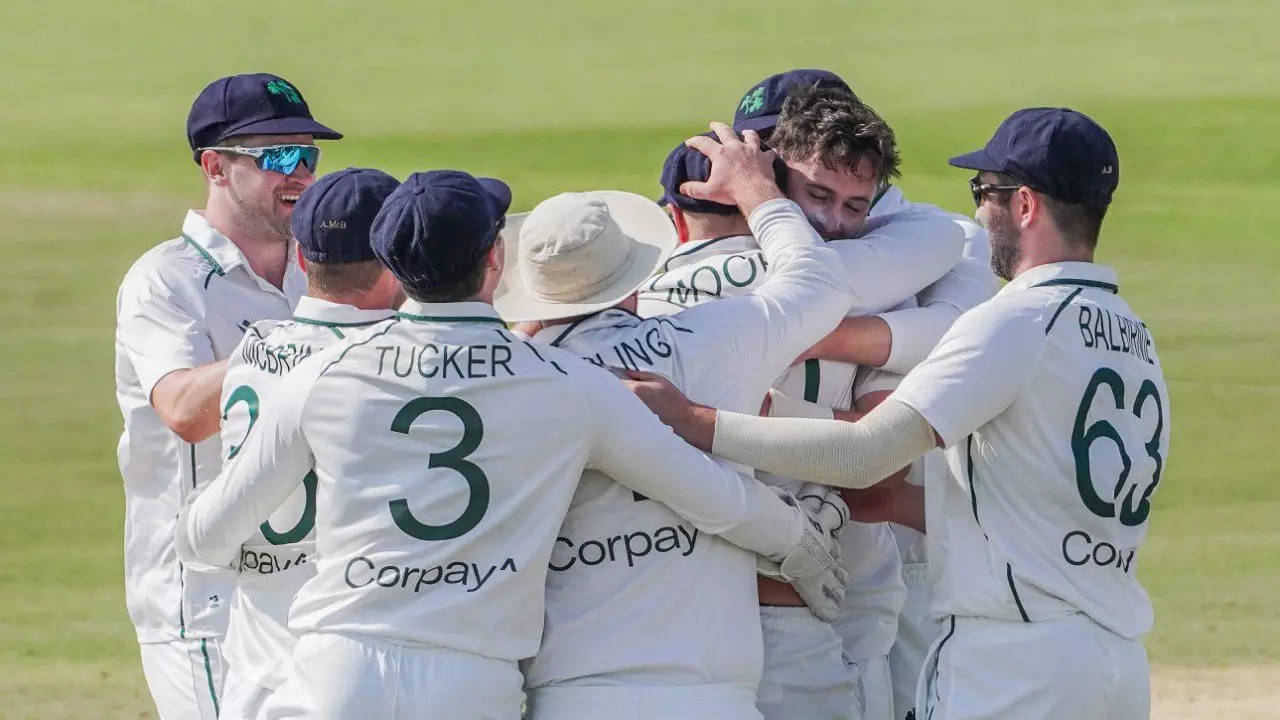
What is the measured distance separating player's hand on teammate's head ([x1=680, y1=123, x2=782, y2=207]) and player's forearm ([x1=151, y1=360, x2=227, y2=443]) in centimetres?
113

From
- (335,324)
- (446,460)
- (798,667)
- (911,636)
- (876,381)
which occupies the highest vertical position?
(335,324)

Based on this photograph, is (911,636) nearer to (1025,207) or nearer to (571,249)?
(1025,207)

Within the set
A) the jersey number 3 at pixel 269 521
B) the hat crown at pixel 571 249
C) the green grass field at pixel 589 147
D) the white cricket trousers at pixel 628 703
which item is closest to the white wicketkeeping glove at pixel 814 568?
the white cricket trousers at pixel 628 703

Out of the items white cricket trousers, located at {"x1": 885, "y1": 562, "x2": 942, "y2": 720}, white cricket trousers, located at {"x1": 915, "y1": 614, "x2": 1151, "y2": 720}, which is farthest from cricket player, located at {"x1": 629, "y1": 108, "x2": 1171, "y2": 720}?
white cricket trousers, located at {"x1": 885, "y1": 562, "x2": 942, "y2": 720}

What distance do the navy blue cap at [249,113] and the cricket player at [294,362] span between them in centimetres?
84

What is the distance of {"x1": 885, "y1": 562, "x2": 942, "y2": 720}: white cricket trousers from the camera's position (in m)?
4.52

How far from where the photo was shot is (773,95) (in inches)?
165

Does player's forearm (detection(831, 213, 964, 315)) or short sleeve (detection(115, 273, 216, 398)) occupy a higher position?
player's forearm (detection(831, 213, 964, 315))

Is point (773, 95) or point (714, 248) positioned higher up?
point (773, 95)

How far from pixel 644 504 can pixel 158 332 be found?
1.46 m

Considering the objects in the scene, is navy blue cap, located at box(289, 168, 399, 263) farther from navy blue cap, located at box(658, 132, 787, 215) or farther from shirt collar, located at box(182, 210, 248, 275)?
shirt collar, located at box(182, 210, 248, 275)

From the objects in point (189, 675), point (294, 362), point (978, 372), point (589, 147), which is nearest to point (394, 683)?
point (294, 362)

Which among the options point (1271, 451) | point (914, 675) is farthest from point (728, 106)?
point (914, 675)

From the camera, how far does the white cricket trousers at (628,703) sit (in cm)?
323
